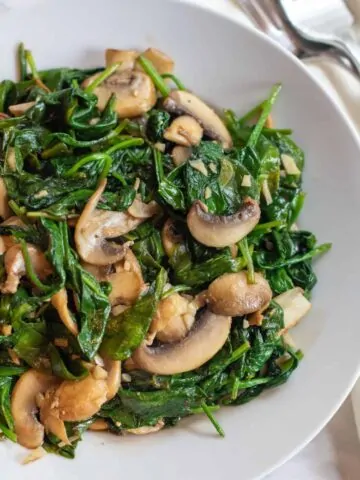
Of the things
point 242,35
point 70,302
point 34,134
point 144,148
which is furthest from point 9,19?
point 70,302

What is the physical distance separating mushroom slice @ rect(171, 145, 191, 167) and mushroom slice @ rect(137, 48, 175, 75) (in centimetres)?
38

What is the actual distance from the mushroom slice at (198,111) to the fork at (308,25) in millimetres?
874

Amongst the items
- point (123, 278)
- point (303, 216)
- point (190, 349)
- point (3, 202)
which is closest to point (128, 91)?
point (3, 202)

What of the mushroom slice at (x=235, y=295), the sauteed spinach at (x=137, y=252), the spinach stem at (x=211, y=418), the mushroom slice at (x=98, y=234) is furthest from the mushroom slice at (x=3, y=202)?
the spinach stem at (x=211, y=418)

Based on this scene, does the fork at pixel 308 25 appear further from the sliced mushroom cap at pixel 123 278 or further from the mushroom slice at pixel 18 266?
the mushroom slice at pixel 18 266

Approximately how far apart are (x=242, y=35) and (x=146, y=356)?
1520 millimetres

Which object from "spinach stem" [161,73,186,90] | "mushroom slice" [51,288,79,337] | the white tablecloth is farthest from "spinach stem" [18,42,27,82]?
the white tablecloth

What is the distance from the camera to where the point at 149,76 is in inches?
116

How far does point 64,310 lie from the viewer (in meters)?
2.58

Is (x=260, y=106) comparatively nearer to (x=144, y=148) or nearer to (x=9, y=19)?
(x=144, y=148)

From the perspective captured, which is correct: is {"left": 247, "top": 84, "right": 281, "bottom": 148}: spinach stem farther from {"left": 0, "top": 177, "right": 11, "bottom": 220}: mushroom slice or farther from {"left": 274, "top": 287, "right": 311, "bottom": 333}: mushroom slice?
{"left": 0, "top": 177, "right": 11, "bottom": 220}: mushroom slice

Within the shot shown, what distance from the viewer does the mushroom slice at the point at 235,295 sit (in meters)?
2.68

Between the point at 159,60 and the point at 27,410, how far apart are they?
1.64 metres

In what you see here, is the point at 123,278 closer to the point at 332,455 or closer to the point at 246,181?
the point at 246,181
